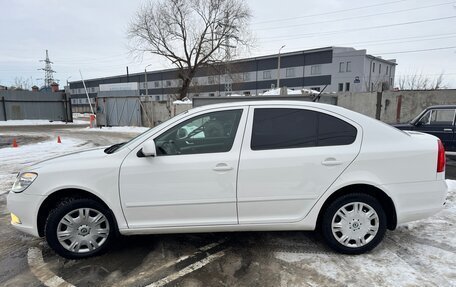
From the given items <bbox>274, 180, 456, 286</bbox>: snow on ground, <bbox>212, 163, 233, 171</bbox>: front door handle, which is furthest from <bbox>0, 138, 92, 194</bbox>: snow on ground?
<bbox>274, 180, 456, 286</bbox>: snow on ground

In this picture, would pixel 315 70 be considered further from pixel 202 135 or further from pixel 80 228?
pixel 80 228

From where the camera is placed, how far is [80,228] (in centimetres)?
315

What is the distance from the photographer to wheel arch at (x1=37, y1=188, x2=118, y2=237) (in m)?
3.12

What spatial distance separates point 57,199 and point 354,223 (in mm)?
3290

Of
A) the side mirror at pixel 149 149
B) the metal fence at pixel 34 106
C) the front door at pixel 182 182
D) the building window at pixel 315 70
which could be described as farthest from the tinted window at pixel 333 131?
the building window at pixel 315 70

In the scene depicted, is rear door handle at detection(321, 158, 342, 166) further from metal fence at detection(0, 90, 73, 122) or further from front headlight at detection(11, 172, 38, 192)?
metal fence at detection(0, 90, 73, 122)

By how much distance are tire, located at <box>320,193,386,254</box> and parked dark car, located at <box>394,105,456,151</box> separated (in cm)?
619

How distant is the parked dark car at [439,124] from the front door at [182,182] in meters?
7.18

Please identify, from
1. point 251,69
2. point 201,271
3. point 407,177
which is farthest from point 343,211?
point 251,69

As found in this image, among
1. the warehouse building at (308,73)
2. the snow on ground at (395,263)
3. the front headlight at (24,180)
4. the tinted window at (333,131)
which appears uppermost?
the warehouse building at (308,73)

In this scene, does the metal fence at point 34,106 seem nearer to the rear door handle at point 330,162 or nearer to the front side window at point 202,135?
the front side window at point 202,135

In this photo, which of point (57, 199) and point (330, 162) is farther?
point (57, 199)

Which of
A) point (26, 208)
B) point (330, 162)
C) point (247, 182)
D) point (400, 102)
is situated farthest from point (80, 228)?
point (400, 102)

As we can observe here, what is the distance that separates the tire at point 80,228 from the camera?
3.10 metres
